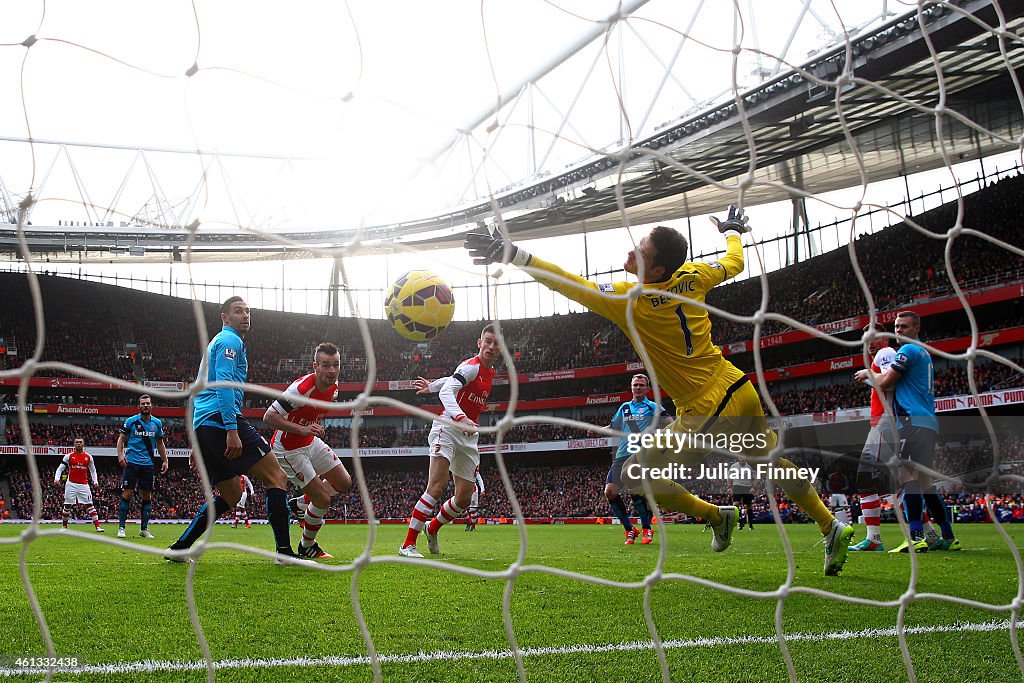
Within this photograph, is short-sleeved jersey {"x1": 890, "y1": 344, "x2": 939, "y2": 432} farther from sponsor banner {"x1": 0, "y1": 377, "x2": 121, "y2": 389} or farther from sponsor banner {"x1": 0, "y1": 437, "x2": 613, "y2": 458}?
sponsor banner {"x1": 0, "y1": 377, "x2": 121, "y2": 389}

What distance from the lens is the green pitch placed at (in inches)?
96.9

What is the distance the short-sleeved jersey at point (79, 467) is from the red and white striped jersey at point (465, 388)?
8.67m

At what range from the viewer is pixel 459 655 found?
2.62m

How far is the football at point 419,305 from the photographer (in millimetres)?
5711

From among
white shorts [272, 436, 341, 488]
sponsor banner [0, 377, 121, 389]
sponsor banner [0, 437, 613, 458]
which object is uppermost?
sponsor banner [0, 377, 121, 389]

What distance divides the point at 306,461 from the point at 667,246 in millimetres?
3495

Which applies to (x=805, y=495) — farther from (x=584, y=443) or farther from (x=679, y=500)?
(x=584, y=443)

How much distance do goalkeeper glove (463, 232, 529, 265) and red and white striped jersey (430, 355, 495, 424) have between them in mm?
2552

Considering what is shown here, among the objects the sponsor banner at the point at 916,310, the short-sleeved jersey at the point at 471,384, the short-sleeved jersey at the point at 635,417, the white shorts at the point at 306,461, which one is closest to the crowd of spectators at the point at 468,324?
the sponsor banner at the point at 916,310

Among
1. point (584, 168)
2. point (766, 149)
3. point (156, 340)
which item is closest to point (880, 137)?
point (766, 149)

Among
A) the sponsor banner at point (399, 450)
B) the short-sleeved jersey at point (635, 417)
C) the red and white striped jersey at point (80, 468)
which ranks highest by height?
the short-sleeved jersey at point (635, 417)

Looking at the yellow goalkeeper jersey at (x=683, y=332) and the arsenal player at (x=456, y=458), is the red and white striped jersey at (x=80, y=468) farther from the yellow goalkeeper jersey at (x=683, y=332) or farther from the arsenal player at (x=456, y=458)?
the yellow goalkeeper jersey at (x=683, y=332)

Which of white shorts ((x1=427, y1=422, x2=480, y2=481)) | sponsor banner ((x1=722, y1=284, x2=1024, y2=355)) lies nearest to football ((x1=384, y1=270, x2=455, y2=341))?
white shorts ((x1=427, y1=422, x2=480, y2=481))

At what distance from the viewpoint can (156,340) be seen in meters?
37.4
